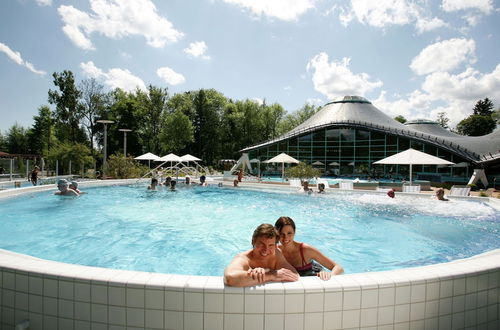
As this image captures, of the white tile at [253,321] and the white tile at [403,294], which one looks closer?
the white tile at [253,321]

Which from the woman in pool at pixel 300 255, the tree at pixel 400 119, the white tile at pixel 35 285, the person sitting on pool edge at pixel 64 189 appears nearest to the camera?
the white tile at pixel 35 285

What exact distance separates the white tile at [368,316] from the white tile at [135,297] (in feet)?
5.60

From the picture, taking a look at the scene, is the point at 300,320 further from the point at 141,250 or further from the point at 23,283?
the point at 141,250

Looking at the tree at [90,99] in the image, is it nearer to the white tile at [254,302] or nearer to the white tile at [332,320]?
the white tile at [254,302]

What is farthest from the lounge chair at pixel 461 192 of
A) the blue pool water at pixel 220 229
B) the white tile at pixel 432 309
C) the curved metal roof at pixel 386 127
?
the white tile at pixel 432 309

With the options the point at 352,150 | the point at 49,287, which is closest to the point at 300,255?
the point at 49,287

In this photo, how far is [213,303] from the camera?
2068mm

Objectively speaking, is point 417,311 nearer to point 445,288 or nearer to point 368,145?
point 445,288

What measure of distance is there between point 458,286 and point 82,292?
3089 mm

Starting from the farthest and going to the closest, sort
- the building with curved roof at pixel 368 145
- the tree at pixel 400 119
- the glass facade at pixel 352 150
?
1. the tree at pixel 400 119
2. the glass facade at pixel 352 150
3. the building with curved roof at pixel 368 145

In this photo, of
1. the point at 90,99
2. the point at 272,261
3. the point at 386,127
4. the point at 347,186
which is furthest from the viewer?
the point at 90,99

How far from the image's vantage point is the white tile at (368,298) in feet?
7.07

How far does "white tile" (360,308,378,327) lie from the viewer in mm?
2170

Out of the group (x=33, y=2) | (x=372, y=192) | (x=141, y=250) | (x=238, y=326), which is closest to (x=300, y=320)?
(x=238, y=326)
